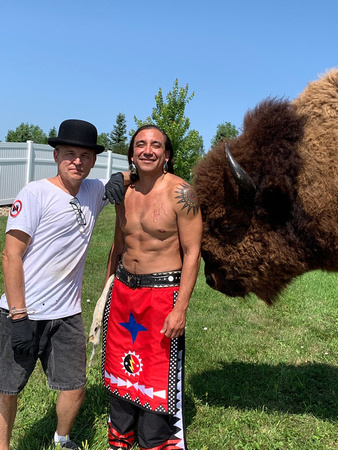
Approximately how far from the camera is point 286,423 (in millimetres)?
3842

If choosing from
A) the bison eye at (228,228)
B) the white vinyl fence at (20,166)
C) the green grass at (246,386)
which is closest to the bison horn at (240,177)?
the bison eye at (228,228)

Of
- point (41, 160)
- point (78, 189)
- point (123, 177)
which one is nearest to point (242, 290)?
point (123, 177)

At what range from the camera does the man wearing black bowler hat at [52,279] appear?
9.36 feet

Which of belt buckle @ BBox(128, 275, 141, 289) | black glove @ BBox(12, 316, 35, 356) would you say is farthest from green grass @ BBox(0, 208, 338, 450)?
belt buckle @ BBox(128, 275, 141, 289)

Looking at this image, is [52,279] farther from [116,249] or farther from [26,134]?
[26,134]

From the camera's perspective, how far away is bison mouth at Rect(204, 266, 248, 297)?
3.70 metres

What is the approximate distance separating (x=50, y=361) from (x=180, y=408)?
3.56ft

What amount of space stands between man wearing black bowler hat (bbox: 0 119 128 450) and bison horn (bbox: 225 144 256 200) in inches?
34.0

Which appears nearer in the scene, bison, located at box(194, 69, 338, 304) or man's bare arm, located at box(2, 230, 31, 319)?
man's bare arm, located at box(2, 230, 31, 319)

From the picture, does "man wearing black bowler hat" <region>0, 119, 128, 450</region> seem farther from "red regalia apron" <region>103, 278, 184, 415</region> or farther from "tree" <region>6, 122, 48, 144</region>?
"tree" <region>6, 122, 48, 144</region>

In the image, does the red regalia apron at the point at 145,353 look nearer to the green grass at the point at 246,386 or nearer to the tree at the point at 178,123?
the green grass at the point at 246,386

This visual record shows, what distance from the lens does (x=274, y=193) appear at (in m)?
3.27

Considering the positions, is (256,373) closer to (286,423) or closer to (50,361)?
(286,423)

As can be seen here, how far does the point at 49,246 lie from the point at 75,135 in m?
0.84
